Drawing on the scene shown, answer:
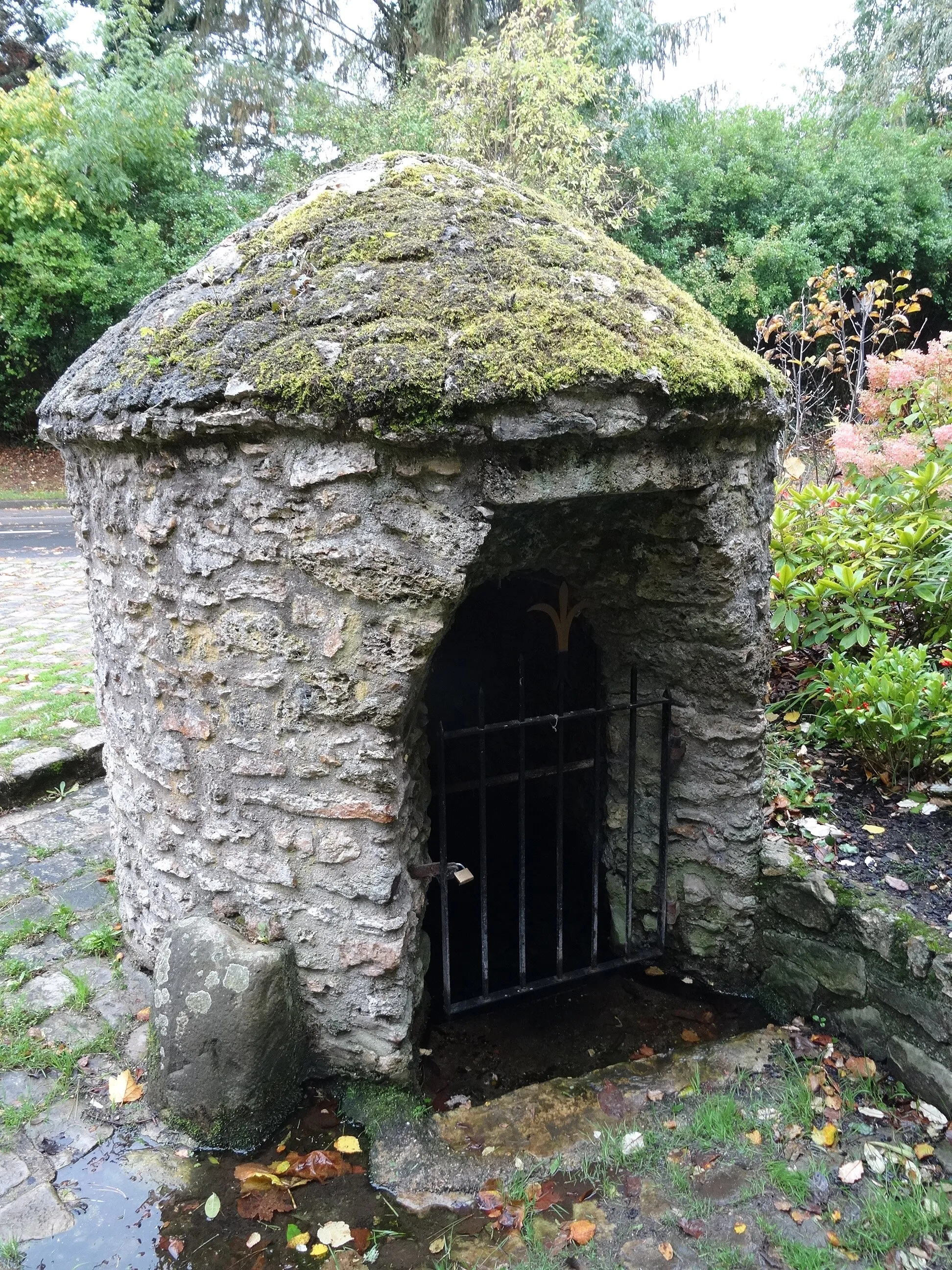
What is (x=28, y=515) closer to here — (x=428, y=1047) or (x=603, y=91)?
(x=603, y=91)

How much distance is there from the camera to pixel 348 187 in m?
2.54

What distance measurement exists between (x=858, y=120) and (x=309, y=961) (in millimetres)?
18157

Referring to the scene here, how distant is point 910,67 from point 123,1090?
21626 mm

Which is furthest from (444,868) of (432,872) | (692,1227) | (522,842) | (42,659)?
(42,659)

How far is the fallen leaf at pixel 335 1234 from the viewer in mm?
2135

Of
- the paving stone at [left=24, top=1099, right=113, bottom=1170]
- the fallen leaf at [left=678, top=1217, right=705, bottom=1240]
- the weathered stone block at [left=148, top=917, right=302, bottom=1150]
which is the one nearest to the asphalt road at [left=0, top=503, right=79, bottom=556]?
the paving stone at [left=24, top=1099, right=113, bottom=1170]

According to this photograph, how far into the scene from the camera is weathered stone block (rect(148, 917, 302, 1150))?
239 cm

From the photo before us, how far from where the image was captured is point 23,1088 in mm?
2594

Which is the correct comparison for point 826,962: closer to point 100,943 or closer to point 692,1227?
point 692,1227

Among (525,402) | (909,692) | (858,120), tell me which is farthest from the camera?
(858,120)

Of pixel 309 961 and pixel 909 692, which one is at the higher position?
pixel 909 692

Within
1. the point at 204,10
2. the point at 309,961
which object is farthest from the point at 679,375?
the point at 204,10

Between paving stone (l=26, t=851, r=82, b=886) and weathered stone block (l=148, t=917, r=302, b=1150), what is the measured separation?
1558 mm

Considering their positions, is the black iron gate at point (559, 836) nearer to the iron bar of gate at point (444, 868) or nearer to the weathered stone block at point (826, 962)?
the iron bar of gate at point (444, 868)
